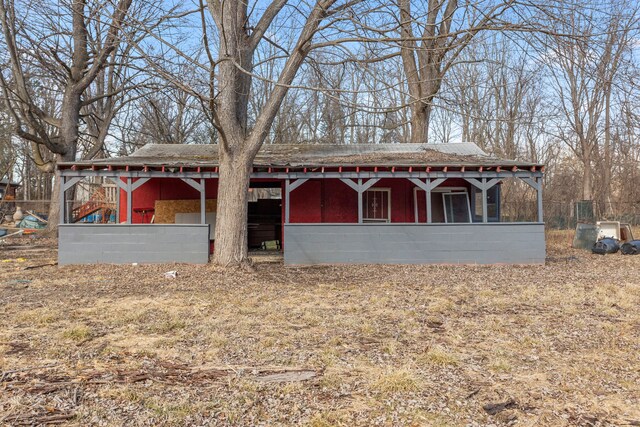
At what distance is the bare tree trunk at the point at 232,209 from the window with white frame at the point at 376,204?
5103 mm

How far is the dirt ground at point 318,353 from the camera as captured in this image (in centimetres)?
326

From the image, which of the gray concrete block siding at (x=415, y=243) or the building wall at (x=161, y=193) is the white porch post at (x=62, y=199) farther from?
the gray concrete block siding at (x=415, y=243)

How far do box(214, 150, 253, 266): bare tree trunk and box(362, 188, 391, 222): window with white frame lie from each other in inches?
201

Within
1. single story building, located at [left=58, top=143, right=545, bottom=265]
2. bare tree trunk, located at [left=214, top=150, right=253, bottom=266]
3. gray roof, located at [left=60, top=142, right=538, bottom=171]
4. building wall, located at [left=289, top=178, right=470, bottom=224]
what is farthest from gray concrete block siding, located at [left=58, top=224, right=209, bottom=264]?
building wall, located at [left=289, top=178, right=470, bottom=224]

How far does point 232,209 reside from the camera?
379 inches

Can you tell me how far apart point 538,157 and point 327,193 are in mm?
23382

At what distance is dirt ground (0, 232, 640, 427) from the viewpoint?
10.7ft

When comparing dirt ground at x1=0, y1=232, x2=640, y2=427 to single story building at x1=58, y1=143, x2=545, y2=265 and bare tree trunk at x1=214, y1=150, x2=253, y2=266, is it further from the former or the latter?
single story building at x1=58, y1=143, x2=545, y2=265

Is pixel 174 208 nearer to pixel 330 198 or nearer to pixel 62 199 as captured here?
pixel 62 199

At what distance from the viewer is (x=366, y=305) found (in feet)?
22.5

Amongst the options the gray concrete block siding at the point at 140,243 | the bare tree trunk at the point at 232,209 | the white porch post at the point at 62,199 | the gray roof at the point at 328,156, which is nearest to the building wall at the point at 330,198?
the gray roof at the point at 328,156

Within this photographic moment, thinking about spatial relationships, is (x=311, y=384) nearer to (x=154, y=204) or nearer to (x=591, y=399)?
(x=591, y=399)

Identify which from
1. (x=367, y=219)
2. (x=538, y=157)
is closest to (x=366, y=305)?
(x=367, y=219)

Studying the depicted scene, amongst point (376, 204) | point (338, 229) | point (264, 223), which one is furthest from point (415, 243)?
point (264, 223)
